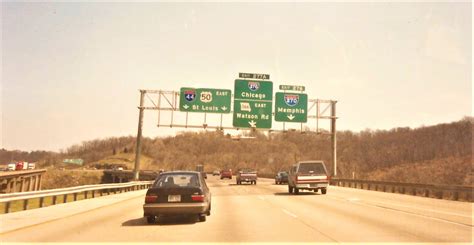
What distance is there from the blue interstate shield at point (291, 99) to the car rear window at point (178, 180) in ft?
100.0

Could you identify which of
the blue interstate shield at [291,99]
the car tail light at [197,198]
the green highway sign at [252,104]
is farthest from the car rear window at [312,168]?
the car tail light at [197,198]

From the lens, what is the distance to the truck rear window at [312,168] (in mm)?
28987

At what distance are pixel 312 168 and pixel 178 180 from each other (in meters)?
16.5

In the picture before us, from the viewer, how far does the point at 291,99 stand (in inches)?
1727

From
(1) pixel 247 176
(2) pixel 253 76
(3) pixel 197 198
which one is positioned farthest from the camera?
(1) pixel 247 176

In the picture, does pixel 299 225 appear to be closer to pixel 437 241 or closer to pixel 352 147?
pixel 437 241

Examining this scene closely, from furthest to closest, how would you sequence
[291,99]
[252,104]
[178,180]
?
1. [291,99]
2. [252,104]
3. [178,180]

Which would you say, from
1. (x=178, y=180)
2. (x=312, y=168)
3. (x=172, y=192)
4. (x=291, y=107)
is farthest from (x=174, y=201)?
(x=291, y=107)

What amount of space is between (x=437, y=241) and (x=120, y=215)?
1068 cm

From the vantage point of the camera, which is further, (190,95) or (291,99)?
(291,99)

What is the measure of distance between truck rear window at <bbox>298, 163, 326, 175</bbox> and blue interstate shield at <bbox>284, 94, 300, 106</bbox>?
48.9 feet

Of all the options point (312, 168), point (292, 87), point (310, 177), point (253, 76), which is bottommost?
point (310, 177)

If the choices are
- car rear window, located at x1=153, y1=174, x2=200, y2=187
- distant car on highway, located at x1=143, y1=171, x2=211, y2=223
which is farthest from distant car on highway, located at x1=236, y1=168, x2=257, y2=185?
distant car on highway, located at x1=143, y1=171, x2=211, y2=223

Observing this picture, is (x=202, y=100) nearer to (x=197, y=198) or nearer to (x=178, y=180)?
(x=178, y=180)
